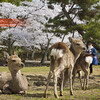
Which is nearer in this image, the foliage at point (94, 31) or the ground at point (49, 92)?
the ground at point (49, 92)

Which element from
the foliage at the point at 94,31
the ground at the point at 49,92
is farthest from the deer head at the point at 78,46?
the foliage at the point at 94,31

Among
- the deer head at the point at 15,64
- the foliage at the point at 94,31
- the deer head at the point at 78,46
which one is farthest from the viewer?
the foliage at the point at 94,31

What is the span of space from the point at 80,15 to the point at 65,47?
984 cm

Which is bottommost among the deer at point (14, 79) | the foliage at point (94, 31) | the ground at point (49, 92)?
the ground at point (49, 92)

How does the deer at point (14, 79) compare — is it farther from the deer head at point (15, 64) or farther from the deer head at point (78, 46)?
the deer head at point (78, 46)

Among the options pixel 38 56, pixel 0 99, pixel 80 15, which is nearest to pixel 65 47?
pixel 0 99

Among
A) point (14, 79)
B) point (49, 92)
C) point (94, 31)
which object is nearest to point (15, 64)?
point (14, 79)

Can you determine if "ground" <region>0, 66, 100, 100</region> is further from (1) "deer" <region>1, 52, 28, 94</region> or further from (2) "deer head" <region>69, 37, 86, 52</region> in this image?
(2) "deer head" <region>69, 37, 86, 52</region>

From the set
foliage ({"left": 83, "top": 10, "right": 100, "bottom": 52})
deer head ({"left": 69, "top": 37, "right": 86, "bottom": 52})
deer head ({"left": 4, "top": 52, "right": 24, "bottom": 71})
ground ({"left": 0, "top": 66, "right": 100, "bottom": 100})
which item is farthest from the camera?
foliage ({"left": 83, "top": 10, "right": 100, "bottom": 52})

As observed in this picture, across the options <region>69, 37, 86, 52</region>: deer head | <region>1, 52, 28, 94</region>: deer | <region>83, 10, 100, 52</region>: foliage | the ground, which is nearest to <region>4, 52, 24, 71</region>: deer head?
<region>1, 52, 28, 94</region>: deer

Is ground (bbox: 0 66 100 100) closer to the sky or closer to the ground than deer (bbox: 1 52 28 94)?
closer to the ground

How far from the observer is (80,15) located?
47.9ft

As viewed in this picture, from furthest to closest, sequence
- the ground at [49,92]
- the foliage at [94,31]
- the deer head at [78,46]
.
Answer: the foliage at [94,31]
the deer head at [78,46]
the ground at [49,92]

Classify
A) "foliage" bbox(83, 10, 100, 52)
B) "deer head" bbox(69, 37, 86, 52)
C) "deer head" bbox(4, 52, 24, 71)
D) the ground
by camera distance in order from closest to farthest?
the ground < "deer head" bbox(4, 52, 24, 71) < "deer head" bbox(69, 37, 86, 52) < "foliage" bbox(83, 10, 100, 52)
